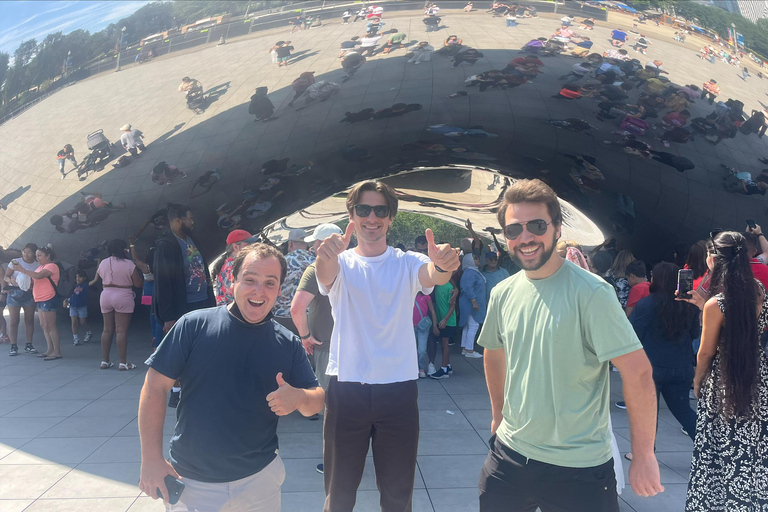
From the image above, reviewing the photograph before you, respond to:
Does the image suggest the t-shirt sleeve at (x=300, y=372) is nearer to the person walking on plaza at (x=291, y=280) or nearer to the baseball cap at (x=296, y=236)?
the person walking on plaza at (x=291, y=280)

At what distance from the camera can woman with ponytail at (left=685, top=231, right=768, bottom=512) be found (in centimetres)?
275

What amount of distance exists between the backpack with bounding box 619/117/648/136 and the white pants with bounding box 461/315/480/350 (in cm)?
390

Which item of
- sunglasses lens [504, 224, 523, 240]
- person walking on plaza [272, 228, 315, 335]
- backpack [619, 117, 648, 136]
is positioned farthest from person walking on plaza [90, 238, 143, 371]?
backpack [619, 117, 648, 136]

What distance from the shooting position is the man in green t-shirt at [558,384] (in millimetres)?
2037

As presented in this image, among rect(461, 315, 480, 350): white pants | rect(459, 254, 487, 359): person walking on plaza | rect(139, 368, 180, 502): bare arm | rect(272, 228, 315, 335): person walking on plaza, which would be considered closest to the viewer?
rect(139, 368, 180, 502): bare arm

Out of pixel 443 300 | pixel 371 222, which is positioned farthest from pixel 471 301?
pixel 371 222

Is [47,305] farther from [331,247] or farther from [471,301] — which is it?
[331,247]

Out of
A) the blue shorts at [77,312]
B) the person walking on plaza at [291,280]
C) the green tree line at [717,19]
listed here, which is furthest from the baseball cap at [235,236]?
the green tree line at [717,19]

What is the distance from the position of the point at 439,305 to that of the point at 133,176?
4.90 m

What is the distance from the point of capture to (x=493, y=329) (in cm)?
248

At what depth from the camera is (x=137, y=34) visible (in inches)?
335

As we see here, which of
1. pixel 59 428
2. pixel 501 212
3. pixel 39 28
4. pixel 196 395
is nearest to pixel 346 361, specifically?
pixel 196 395

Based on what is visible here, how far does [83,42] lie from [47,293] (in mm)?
3853

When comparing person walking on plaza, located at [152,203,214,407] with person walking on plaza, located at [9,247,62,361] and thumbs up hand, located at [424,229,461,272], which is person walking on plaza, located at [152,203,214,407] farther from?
thumbs up hand, located at [424,229,461,272]
